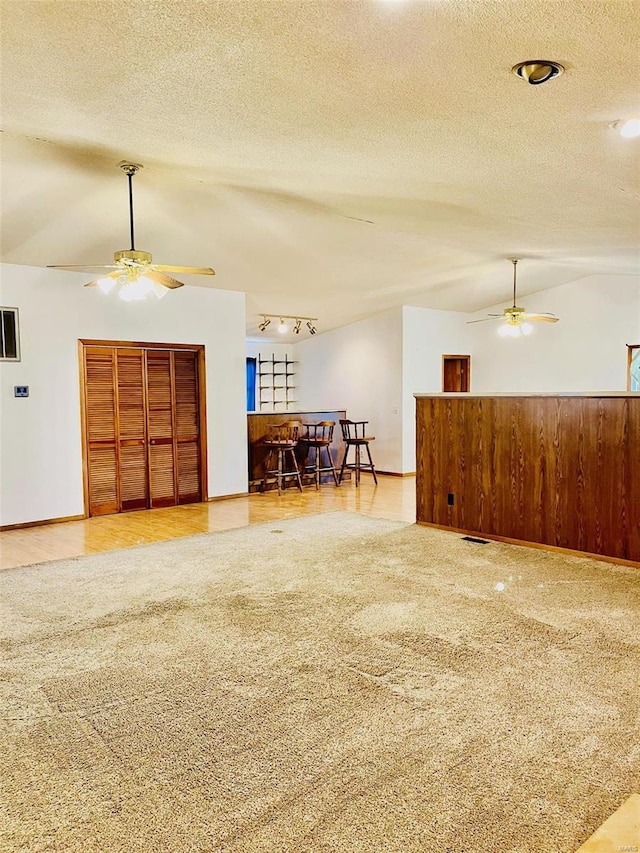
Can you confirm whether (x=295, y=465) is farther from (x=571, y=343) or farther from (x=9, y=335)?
(x=571, y=343)

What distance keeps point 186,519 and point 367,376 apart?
4.71m

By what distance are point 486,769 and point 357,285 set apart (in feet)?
21.9

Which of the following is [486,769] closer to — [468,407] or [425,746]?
[425,746]

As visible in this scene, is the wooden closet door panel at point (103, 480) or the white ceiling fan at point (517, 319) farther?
the white ceiling fan at point (517, 319)

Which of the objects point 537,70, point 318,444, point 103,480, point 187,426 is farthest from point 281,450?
point 537,70

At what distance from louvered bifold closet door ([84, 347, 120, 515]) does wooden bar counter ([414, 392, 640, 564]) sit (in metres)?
3.38

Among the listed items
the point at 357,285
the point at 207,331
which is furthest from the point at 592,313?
the point at 207,331

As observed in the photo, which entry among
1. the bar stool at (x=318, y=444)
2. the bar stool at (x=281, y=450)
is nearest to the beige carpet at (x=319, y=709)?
the bar stool at (x=281, y=450)

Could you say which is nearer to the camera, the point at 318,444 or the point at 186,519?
the point at 186,519

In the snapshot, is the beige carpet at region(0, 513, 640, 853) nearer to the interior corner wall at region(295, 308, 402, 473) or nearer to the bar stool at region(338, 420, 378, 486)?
the bar stool at region(338, 420, 378, 486)

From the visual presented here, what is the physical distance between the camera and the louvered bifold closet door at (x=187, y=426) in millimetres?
7211

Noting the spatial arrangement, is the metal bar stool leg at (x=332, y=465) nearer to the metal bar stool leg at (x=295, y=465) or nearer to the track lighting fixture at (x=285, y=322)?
the metal bar stool leg at (x=295, y=465)

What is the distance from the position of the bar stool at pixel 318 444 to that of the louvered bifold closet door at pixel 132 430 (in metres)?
2.42

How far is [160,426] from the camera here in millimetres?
7051
